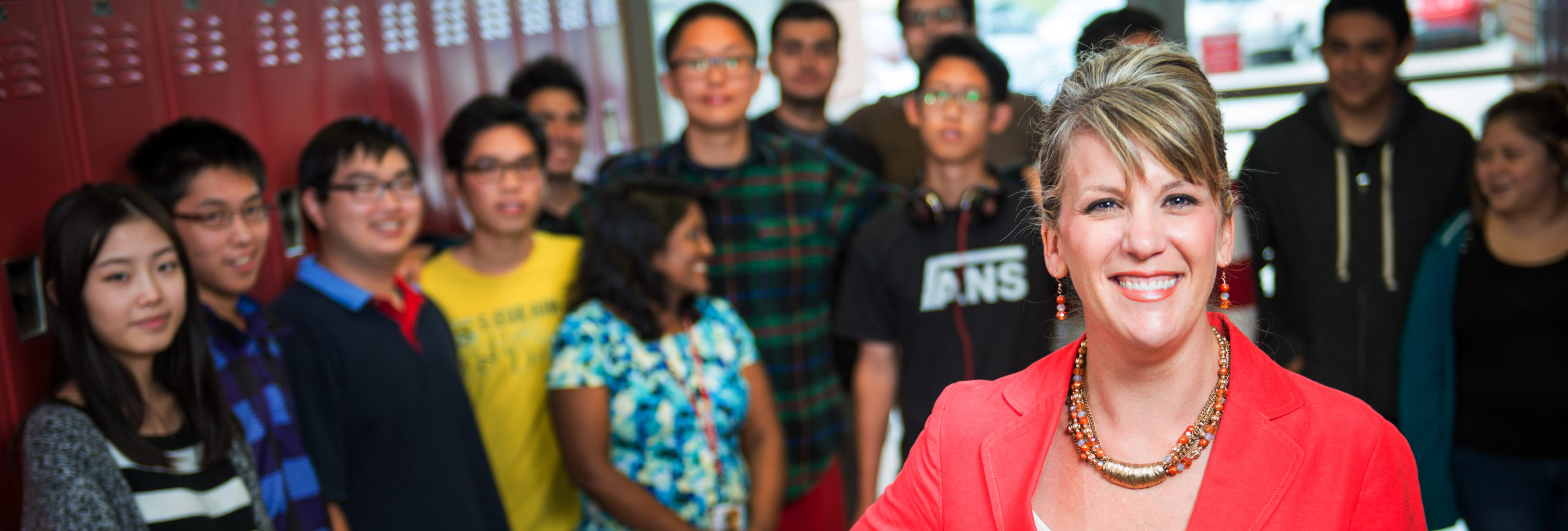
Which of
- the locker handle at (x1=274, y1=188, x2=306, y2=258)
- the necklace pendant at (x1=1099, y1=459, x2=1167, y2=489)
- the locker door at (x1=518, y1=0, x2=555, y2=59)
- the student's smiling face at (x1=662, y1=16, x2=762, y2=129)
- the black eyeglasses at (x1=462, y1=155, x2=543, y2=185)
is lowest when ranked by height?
the necklace pendant at (x1=1099, y1=459, x2=1167, y2=489)

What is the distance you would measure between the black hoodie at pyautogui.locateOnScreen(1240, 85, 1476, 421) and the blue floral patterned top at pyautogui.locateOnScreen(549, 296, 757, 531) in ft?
4.39

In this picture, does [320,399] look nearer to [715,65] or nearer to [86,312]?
[86,312]

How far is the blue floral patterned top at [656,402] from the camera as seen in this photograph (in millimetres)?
2223

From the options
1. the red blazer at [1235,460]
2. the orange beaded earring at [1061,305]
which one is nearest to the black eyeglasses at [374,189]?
the red blazer at [1235,460]

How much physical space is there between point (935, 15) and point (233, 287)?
7.18 ft

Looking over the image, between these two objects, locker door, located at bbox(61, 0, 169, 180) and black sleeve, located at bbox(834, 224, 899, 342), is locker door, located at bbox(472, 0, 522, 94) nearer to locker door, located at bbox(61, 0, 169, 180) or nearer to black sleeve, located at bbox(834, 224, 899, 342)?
locker door, located at bbox(61, 0, 169, 180)

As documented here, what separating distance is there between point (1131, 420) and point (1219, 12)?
12.1ft

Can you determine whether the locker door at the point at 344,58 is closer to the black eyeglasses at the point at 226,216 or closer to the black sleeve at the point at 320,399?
the black eyeglasses at the point at 226,216

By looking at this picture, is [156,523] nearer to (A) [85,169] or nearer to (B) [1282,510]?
(A) [85,169]

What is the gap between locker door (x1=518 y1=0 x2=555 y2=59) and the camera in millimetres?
3646

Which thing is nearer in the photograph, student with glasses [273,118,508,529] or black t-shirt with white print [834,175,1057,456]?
student with glasses [273,118,508,529]

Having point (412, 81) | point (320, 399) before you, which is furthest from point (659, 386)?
point (412, 81)

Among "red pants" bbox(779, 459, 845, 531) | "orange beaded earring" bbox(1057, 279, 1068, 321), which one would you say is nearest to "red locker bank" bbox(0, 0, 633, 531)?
"red pants" bbox(779, 459, 845, 531)

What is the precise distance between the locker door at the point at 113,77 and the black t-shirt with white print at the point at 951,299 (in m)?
1.49
